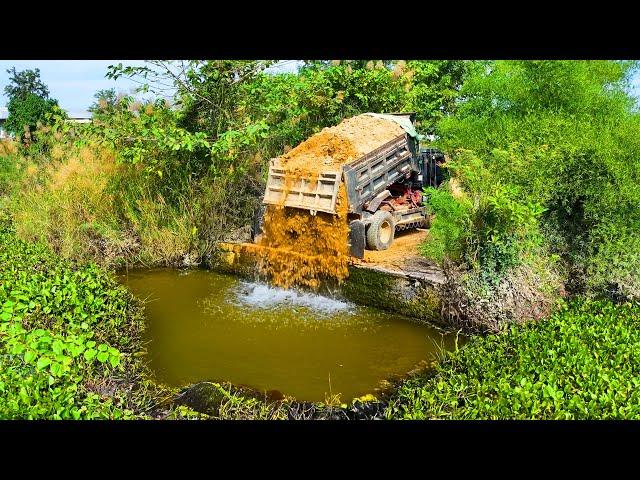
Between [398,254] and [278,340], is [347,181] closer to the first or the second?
[398,254]

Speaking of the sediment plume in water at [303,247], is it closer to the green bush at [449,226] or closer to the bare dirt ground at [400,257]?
the bare dirt ground at [400,257]

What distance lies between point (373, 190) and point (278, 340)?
3.19 metres

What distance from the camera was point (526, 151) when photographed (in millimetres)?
7820

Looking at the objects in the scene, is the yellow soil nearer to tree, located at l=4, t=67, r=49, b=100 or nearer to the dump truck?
the dump truck

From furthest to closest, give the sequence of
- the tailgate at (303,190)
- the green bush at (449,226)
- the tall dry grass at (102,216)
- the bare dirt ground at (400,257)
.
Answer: the tall dry grass at (102,216), the tailgate at (303,190), the bare dirt ground at (400,257), the green bush at (449,226)

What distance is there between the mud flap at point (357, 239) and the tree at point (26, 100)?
1465 cm

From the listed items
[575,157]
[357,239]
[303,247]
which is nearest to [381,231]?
[357,239]

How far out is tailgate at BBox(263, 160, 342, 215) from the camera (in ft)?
28.7

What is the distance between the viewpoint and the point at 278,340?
24.0 ft

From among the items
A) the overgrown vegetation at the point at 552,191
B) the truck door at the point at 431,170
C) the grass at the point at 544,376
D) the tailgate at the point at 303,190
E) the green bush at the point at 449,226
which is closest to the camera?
the grass at the point at 544,376

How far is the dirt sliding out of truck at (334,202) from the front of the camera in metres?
8.82

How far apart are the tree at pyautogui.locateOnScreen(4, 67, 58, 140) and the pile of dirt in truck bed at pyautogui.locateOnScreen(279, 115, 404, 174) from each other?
13235 mm

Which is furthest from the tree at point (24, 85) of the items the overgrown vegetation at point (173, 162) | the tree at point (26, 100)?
the overgrown vegetation at point (173, 162)
